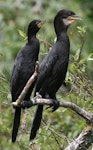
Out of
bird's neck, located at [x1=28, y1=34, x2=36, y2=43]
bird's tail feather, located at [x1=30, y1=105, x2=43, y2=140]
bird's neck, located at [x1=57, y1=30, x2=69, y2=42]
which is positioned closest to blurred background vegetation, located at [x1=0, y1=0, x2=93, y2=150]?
bird's neck, located at [x1=57, y1=30, x2=69, y2=42]

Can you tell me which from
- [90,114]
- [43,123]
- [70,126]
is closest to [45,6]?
[70,126]

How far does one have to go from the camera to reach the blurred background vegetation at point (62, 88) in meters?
7.68

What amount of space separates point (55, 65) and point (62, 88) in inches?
50.5

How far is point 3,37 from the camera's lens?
13484mm

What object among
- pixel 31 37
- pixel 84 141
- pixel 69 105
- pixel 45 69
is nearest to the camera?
pixel 69 105

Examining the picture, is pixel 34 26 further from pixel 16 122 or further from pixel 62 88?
pixel 62 88

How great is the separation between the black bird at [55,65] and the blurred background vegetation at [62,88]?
9.6 inches

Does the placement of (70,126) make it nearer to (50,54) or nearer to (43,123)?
(43,123)

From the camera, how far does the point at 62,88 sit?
848cm

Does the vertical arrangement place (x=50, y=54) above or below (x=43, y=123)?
above

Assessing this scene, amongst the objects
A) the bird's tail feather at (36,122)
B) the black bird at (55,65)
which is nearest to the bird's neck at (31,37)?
the black bird at (55,65)

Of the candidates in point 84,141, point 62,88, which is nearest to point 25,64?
point 84,141

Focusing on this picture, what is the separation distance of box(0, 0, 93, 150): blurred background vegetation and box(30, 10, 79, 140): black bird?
0.24 meters

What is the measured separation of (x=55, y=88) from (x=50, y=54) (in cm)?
35
